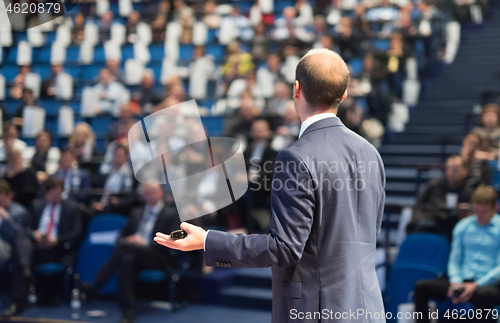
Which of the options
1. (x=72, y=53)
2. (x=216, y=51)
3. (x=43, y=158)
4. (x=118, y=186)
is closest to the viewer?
(x=118, y=186)

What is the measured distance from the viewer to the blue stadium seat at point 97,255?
5.10 m

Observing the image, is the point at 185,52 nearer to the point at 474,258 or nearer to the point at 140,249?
the point at 140,249

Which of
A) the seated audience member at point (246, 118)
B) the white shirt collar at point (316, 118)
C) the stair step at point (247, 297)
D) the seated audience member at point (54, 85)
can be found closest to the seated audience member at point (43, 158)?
the seated audience member at point (246, 118)

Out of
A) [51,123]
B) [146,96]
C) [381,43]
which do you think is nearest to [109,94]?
[146,96]

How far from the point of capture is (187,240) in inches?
58.9

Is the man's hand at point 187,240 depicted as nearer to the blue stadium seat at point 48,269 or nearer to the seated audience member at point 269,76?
the blue stadium seat at point 48,269

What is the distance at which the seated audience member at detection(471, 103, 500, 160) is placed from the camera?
5461 millimetres

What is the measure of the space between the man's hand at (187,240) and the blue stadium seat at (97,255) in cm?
378

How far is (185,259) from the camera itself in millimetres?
5012

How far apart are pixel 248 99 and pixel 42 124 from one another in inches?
132

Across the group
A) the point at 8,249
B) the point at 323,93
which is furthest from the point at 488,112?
the point at 8,249

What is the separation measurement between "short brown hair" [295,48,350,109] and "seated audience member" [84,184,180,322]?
11.2 ft

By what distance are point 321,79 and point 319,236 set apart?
17.8 inches

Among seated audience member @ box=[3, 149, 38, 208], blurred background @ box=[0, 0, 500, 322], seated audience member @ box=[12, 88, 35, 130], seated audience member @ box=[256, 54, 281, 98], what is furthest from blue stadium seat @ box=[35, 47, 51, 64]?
seated audience member @ box=[3, 149, 38, 208]
